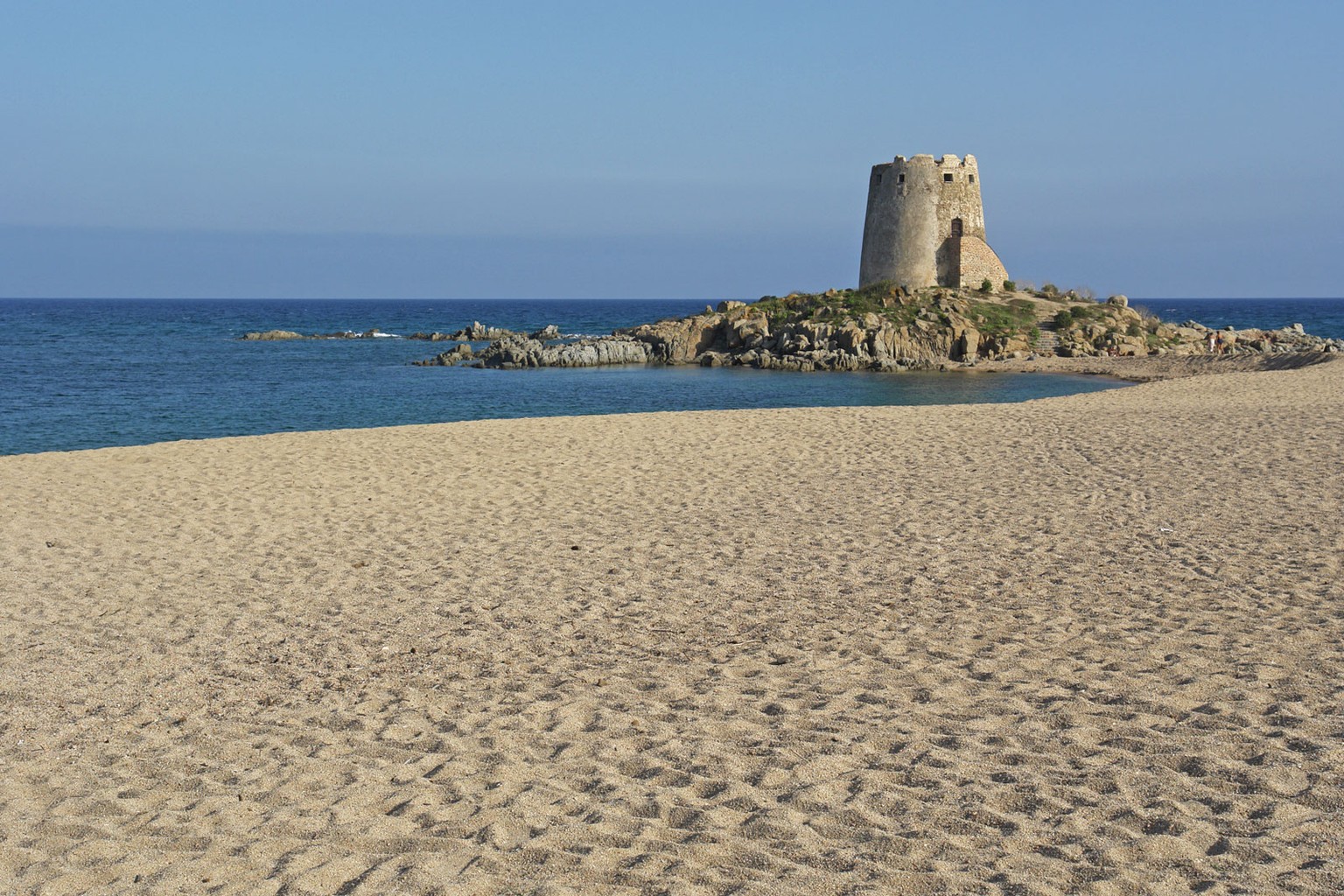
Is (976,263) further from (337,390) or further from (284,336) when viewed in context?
(284,336)

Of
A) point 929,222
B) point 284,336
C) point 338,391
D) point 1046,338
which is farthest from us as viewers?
point 284,336

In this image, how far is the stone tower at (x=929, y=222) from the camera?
160ft

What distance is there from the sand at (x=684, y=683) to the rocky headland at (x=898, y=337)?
2954 centimetres

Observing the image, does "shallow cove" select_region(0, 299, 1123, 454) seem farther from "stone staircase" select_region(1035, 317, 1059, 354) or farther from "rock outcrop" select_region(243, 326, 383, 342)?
"rock outcrop" select_region(243, 326, 383, 342)

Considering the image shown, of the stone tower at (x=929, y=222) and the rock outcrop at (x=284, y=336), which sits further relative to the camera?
the rock outcrop at (x=284, y=336)

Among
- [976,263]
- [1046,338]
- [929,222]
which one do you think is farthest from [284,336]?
[1046,338]

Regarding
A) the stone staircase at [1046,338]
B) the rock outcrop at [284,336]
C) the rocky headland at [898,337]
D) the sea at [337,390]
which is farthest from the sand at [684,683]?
the rock outcrop at [284,336]

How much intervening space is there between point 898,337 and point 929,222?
8394mm

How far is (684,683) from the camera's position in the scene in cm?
669

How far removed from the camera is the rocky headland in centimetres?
4297

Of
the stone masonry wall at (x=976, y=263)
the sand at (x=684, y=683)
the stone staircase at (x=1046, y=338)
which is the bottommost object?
the sand at (x=684, y=683)

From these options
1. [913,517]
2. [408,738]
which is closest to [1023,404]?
[913,517]

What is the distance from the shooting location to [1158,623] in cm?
749

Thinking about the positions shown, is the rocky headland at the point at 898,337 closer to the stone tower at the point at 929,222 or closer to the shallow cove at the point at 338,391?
the stone tower at the point at 929,222
